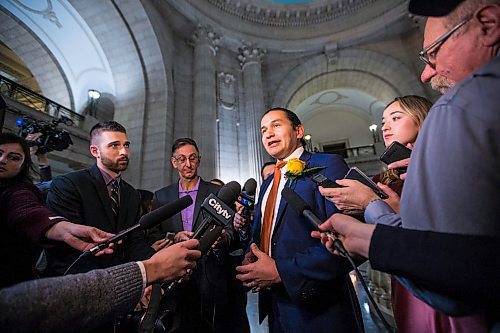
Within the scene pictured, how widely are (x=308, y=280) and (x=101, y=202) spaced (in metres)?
1.59

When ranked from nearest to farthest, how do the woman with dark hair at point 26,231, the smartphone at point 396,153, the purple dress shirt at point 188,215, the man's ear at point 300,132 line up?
the woman with dark hair at point 26,231, the smartphone at point 396,153, the man's ear at point 300,132, the purple dress shirt at point 188,215

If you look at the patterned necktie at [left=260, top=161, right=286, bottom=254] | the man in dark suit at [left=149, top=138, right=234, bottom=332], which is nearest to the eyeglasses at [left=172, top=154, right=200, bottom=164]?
the man in dark suit at [left=149, top=138, right=234, bottom=332]

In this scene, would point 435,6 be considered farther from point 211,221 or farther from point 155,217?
point 155,217

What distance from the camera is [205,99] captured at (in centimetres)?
855

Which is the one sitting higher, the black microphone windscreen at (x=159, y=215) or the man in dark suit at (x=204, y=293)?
the black microphone windscreen at (x=159, y=215)

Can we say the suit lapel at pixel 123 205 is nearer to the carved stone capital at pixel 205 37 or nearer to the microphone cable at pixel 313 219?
the microphone cable at pixel 313 219

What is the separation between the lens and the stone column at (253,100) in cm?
889

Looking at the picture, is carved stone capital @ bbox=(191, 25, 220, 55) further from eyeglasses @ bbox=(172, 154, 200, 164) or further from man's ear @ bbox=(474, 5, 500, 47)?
man's ear @ bbox=(474, 5, 500, 47)

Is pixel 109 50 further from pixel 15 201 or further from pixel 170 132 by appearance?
pixel 15 201

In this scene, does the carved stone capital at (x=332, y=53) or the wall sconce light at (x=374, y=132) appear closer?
the carved stone capital at (x=332, y=53)

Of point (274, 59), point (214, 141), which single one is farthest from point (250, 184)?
point (274, 59)

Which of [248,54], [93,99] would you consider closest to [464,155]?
[93,99]

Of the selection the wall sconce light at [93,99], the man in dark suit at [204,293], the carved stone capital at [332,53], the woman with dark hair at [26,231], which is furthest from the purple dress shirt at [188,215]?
the carved stone capital at [332,53]

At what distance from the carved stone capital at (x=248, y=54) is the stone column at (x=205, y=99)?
1.34 m
